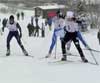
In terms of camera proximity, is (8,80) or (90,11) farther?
(90,11)

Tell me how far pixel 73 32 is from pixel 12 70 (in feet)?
7.10

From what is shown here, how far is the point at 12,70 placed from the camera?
11.7 metres

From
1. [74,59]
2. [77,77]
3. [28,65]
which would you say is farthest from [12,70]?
[74,59]

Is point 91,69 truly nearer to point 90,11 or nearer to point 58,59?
point 58,59

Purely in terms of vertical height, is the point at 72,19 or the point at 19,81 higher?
the point at 72,19

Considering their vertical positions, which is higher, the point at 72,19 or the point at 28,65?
the point at 72,19

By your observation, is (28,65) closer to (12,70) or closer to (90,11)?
(12,70)

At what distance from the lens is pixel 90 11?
54.4 m

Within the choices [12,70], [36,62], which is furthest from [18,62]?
[12,70]

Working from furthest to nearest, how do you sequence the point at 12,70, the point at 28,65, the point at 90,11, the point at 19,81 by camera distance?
the point at 90,11 → the point at 28,65 → the point at 12,70 → the point at 19,81

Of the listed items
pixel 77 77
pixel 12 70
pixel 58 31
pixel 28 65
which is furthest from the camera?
pixel 58 31

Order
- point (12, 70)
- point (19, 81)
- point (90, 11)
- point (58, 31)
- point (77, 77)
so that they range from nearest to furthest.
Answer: point (19, 81) → point (77, 77) → point (12, 70) → point (58, 31) → point (90, 11)

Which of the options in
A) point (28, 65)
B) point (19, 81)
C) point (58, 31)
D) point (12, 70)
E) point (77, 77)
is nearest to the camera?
point (19, 81)

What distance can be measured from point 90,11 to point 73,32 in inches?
1650
